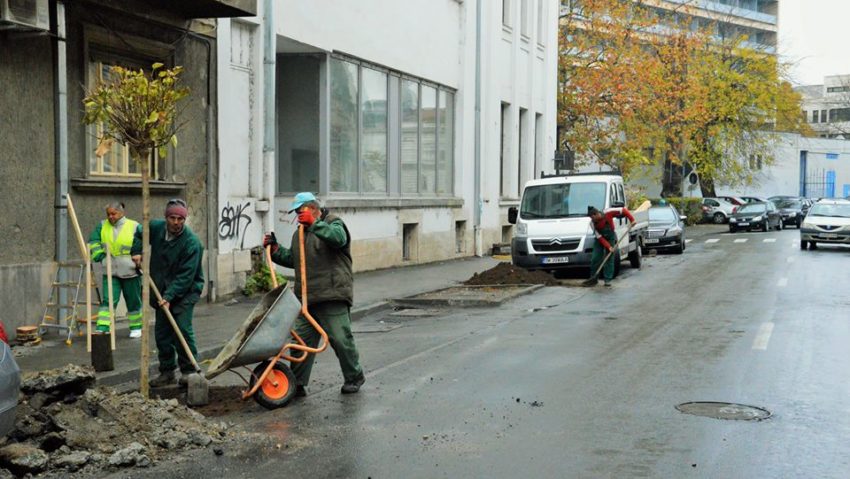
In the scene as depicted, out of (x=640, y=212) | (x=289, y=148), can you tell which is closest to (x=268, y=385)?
(x=289, y=148)

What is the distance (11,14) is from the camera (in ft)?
35.7

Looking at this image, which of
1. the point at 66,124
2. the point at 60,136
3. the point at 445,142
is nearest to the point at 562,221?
the point at 445,142

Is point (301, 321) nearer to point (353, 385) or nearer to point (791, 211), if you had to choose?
point (353, 385)

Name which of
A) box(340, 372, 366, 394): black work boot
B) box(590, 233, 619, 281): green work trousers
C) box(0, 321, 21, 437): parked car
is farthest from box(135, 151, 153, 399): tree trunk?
box(590, 233, 619, 281): green work trousers

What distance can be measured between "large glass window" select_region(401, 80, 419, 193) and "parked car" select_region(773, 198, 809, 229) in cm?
3045

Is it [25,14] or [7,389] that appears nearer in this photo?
[7,389]

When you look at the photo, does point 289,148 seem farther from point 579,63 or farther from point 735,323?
point 579,63

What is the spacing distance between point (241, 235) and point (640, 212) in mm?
12173

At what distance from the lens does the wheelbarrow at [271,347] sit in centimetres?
794

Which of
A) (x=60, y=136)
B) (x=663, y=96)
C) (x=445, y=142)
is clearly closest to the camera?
(x=60, y=136)

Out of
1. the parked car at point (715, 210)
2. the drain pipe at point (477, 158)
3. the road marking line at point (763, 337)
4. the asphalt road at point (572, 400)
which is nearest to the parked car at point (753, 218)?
the parked car at point (715, 210)

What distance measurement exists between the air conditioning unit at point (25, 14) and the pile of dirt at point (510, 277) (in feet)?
32.8

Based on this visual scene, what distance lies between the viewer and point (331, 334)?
8766 mm

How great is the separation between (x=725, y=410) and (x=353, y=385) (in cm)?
317
